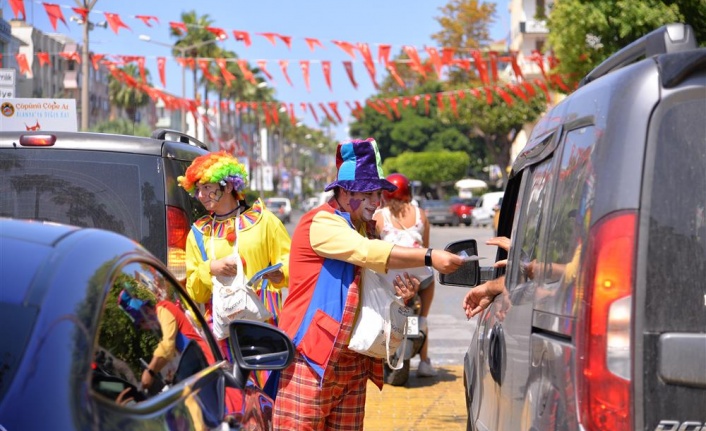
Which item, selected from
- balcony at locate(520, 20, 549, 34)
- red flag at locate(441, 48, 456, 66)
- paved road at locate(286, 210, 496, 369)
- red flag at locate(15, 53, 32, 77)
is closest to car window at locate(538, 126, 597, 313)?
paved road at locate(286, 210, 496, 369)

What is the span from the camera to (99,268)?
291 centimetres

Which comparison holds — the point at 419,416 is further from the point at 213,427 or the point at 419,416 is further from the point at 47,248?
the point at 47,248

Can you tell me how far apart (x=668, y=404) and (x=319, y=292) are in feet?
7.79

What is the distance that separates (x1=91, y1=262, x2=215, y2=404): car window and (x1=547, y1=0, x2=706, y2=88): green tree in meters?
20.5

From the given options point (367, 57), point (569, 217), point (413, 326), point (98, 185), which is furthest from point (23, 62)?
point (569, 217)

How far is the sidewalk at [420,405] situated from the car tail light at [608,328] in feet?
17.7

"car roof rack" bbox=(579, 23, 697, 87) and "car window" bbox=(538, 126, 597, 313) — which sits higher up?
"car roof rack" bbox=(579, 23, 697, 87)

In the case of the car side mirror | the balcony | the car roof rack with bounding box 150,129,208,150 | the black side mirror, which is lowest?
the car side mirror

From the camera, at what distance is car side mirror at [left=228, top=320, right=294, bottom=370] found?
4102 millimetres

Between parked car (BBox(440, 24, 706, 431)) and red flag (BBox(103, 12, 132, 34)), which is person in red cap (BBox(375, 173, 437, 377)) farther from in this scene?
red flag (BBox(103, 12, 132, 34))

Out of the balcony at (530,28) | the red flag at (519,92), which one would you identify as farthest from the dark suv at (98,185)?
the balcony at (530,28)

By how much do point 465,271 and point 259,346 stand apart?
4.54 feet

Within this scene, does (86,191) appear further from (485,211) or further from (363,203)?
(485,211)

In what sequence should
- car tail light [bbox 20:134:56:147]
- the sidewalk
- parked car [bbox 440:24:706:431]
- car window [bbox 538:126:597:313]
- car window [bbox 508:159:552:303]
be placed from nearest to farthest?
parked car [bbox 440:24:706:431] → car window [bbox 538:126:597:313] → car window [bbox 508:159:552:303] → car tail light [bbox 20:134:56:147] → the sidewalk
